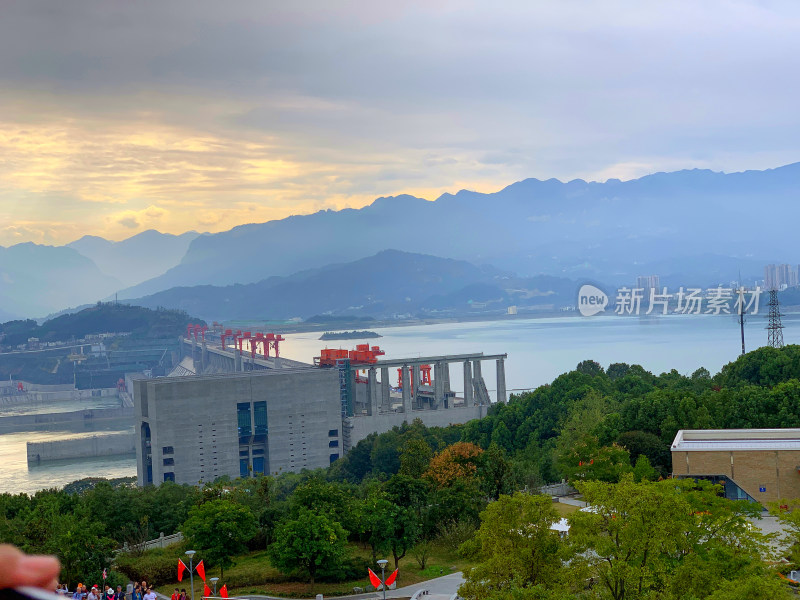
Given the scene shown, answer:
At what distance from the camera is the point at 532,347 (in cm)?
10169

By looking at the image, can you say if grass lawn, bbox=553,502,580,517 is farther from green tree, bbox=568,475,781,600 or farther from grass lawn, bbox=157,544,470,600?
green tree, bbox=568,475,781,600

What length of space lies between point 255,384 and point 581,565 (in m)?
34.3

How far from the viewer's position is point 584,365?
4428 centimetres

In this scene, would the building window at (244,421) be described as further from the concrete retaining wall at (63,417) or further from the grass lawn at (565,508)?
the concrete retaining wall at (63,417)

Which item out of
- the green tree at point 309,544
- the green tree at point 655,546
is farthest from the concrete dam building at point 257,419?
the green tree at point 655,546

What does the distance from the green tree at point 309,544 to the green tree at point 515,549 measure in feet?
10.4

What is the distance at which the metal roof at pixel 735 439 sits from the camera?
18234 millimetres

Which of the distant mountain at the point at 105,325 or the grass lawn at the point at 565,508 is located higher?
the distant mountain at the point at 105,325

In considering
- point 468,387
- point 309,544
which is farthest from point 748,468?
point 468,387

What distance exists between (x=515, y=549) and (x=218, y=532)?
19.1 ft

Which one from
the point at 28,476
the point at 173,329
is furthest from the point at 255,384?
the point at 173,329

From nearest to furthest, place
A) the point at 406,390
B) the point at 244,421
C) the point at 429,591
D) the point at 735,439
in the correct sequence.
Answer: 1. the point at 429,591
2. the point at 735,439
3. the point at 244,421
4. the point at 406,390

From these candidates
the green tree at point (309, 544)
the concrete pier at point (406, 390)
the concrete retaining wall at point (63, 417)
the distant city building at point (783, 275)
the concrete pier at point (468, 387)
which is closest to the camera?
the green tree at point (309, 544)

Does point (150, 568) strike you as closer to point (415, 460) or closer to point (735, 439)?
point (415, 460)
